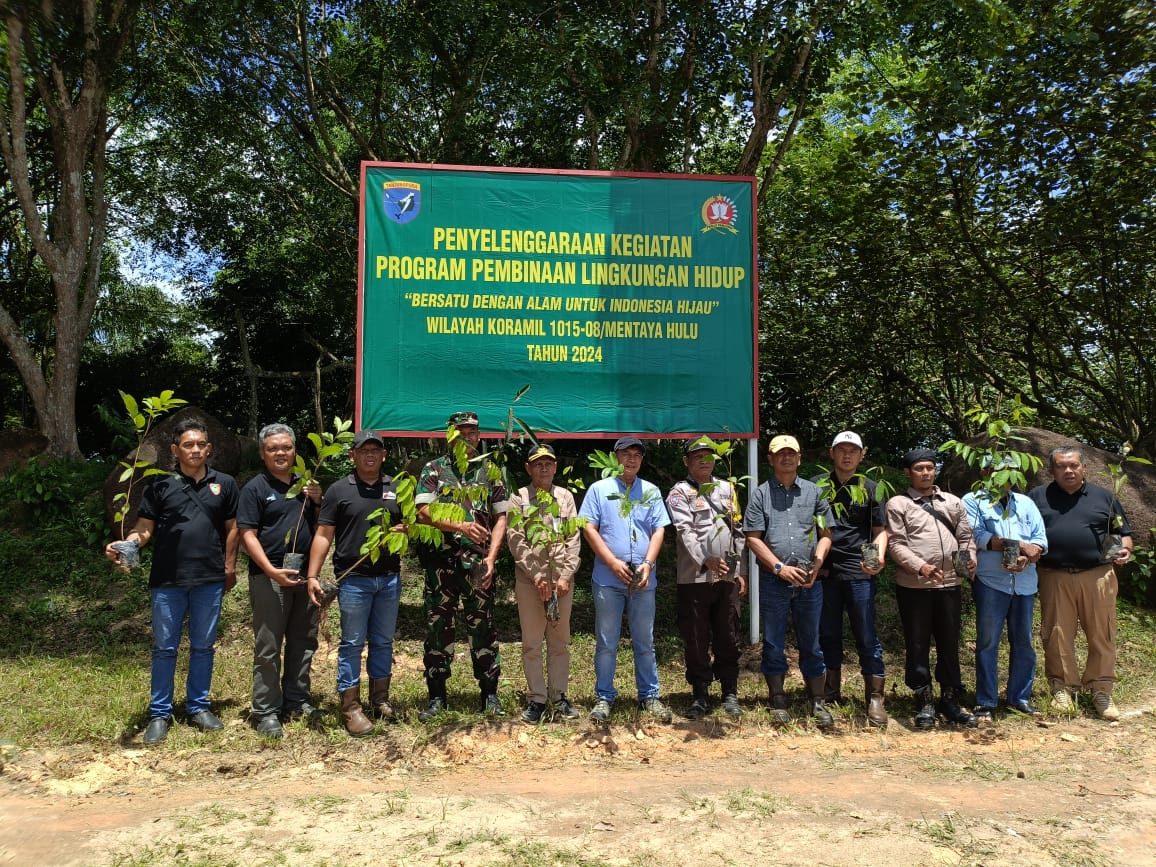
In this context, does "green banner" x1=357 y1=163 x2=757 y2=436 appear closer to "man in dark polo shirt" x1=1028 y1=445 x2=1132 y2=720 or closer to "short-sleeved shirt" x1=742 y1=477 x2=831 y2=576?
"short-sleeved shirt" x1=742 y1=477 x2=831 y2=576

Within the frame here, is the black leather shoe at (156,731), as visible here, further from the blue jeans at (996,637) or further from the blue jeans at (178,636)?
the blue jeans at (996,637)

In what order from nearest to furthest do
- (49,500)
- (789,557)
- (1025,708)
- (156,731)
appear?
(156,731) → (789,557) → (1025,708) → (49,500)

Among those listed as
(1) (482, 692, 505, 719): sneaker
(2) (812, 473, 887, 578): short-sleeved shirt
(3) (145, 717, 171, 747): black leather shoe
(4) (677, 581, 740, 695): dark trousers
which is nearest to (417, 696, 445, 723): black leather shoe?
(1) (482, 692, 505, 719): sneaker

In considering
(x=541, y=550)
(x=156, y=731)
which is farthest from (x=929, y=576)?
(x=156, y=731)

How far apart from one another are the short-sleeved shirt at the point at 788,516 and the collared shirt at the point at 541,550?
114 cm

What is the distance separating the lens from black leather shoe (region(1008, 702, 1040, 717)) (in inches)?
210

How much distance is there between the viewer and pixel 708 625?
205 inches

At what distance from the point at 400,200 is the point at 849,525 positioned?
13.8 feet

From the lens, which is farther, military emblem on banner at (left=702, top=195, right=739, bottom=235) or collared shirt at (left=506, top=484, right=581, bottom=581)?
military emblem on banner at (left=702, top=195, right=739, bottom=235)

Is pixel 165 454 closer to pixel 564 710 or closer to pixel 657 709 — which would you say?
pixel 564 710

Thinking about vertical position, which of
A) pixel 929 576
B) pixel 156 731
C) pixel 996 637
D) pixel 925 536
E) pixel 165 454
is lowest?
pixel 156 731

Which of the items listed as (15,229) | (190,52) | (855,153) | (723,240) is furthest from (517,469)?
(15,229)

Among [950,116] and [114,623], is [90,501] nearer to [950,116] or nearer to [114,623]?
[114,623]

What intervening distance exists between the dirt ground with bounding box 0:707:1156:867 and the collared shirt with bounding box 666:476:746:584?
1.02 metres
